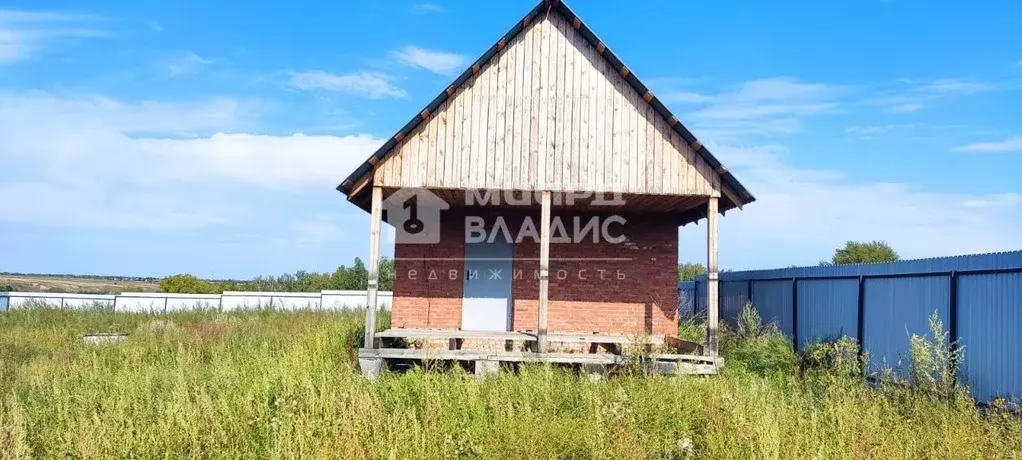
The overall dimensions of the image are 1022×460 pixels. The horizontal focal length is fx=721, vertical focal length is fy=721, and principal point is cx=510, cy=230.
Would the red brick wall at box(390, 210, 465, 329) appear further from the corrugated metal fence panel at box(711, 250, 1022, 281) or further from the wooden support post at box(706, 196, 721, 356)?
the corrugated metal fence panel at box(711, 250, 1022, 281)

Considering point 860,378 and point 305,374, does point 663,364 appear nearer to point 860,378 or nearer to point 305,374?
point 860,378

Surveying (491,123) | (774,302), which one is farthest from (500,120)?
(774,302)

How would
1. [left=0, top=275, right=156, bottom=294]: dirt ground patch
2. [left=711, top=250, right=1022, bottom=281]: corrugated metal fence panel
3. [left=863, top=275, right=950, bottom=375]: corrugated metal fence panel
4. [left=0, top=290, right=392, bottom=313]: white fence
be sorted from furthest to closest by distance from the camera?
[left=0, top=275, right=156, bottom=294]: dirt ground patch → [left=0, top=290, right=392, bottom=313]: white fence → [left=863, top=275, right=950, bottom=375]: corrugated metal fence panel → [left=711, top=250, right=1022, bottom=281]: corrugated metal fence panel

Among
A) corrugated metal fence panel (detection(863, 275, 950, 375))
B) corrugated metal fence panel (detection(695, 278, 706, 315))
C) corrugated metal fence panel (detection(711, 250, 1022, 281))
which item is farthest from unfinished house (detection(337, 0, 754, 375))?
corrugated metal fence panel (detection(695, 278, 706, 315))

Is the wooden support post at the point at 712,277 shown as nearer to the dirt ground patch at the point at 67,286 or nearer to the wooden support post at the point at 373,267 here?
the wooden support post at the point at 373,267

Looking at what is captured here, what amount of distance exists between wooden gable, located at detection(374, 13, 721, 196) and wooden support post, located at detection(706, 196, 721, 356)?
0.33 meters

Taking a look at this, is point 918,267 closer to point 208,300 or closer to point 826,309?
point 826,309

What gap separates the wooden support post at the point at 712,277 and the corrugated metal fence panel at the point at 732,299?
612 centimetres

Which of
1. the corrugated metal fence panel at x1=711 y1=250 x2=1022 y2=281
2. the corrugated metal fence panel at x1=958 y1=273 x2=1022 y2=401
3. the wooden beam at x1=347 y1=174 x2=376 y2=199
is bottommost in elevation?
the corrugated metal fence panel at x1=958 y1=273 x2=1022 y2=401

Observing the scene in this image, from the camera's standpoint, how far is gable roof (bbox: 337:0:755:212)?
10969 mm

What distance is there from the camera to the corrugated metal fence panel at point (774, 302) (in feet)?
46.6

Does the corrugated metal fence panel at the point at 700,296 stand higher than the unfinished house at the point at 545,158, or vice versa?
the unfinished house at the point at 545,158

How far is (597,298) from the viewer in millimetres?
13789

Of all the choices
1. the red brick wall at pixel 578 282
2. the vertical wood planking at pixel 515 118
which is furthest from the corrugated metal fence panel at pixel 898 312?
the vertical wood planking at pixel 515 118
